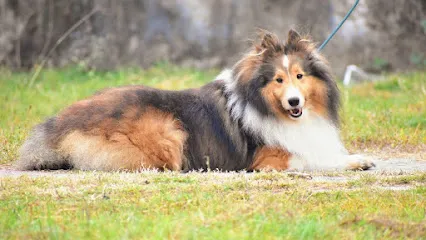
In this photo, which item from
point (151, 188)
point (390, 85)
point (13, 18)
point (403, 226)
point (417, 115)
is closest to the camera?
point (403, 226)

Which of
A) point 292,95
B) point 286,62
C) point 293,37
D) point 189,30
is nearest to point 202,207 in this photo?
point 292,95

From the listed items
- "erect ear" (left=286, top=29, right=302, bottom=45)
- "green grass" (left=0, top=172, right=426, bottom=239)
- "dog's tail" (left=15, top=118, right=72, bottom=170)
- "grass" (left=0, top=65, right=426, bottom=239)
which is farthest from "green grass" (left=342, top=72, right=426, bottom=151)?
"dog's tail" (left=15, top=118, right=72, bottom=170)

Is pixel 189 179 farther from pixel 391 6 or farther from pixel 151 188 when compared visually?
pixel 391 6

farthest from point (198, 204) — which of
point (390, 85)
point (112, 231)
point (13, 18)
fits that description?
point (13, 18)

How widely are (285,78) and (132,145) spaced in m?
1.54

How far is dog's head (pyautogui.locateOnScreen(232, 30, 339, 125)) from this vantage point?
7602 millimetres

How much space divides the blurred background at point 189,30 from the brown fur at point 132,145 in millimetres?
6975

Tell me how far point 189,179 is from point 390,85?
736 centimetres

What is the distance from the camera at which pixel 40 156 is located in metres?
7.42

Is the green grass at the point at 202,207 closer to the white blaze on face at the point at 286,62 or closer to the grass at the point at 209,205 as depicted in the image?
the grass at the point at 209,205

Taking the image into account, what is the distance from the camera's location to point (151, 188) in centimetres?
620

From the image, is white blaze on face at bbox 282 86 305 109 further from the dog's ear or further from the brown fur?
the brown fur

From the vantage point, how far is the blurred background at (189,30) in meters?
14.4

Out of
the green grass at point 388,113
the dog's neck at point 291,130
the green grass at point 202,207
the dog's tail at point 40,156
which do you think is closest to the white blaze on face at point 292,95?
the dog's neck at point 291,130
